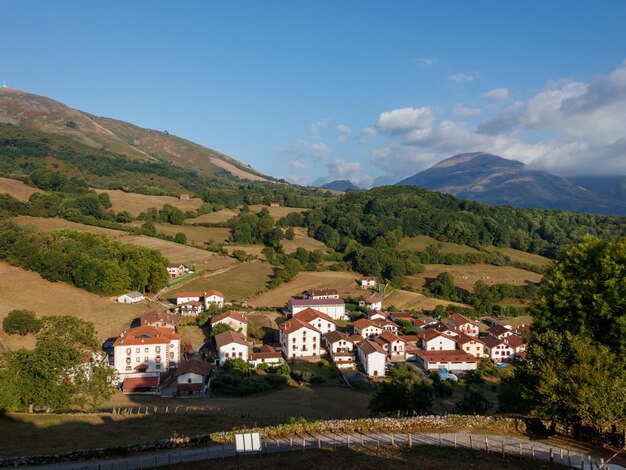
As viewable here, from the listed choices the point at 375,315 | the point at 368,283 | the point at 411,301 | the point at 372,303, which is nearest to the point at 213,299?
the point at 375,315

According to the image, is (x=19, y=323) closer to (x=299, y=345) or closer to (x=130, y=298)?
(x=130, y=298)

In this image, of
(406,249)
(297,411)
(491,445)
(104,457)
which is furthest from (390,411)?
(406,249)

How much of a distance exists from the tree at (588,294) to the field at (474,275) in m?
63.3

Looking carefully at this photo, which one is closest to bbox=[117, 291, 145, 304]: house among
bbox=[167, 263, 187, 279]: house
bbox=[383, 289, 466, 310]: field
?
bbox=[167, 263, 187, 279]: house

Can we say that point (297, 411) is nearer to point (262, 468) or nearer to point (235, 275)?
point (262, 468)

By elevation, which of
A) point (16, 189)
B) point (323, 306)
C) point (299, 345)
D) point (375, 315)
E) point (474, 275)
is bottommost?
point (299, 345)

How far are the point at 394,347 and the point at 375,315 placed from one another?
10.8 m

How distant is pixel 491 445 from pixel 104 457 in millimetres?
14532

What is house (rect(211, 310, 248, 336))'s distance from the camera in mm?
52625

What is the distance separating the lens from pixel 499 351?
175 feet

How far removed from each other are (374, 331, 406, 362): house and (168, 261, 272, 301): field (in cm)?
2441

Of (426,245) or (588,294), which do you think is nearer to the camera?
(588,294)

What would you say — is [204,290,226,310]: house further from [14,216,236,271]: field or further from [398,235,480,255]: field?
[398,235,480,255]: field

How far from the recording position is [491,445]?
1647cm
